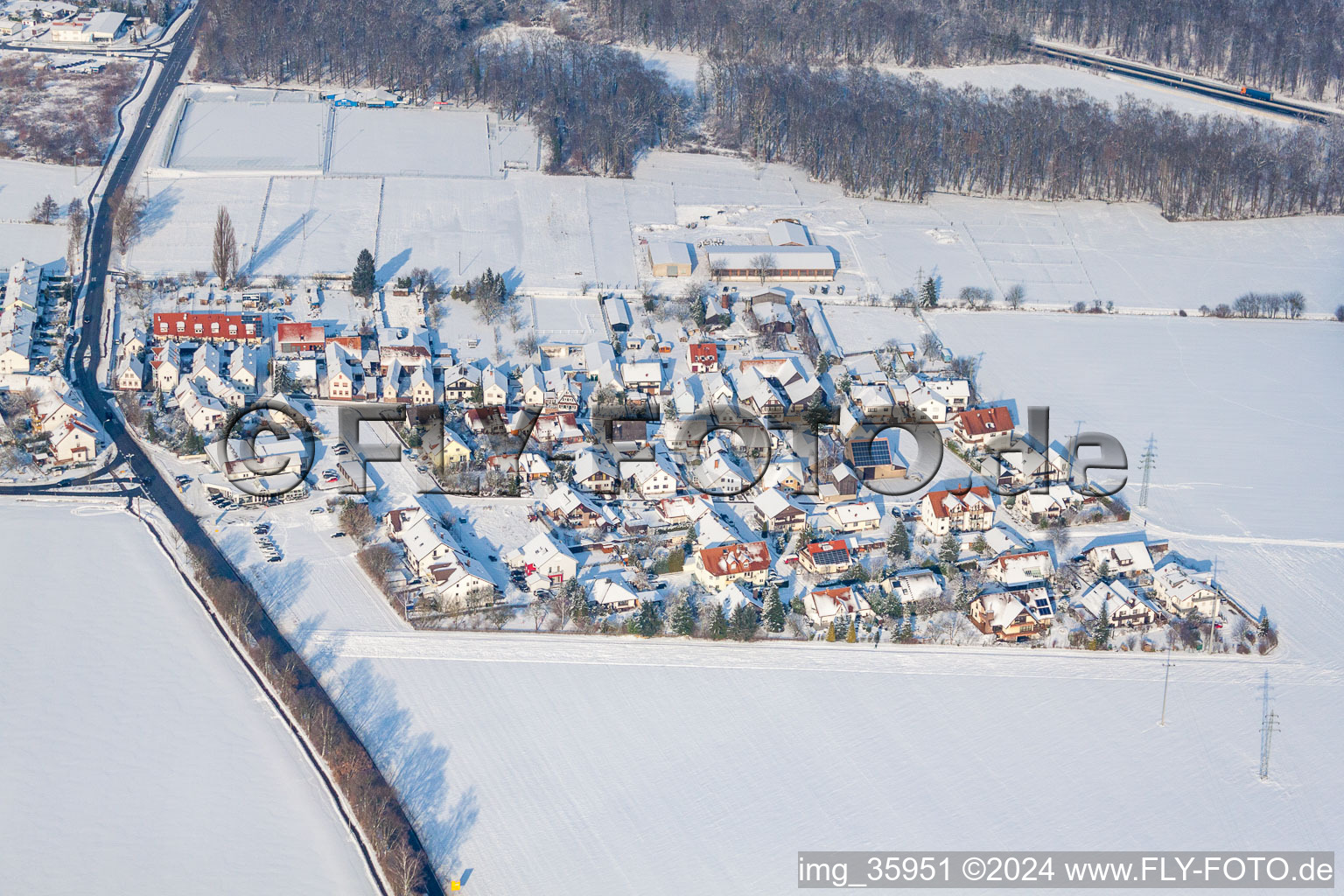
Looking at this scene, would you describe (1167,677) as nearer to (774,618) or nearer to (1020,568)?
(1020,568)

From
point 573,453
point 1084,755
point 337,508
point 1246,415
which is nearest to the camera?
point 1084,755

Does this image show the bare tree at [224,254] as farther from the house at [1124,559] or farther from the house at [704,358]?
the house at [1124,559]

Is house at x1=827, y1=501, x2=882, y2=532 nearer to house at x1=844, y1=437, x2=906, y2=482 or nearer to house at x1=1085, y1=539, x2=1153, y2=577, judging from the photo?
house at x1=844, y1=437, x2=906, y2=482

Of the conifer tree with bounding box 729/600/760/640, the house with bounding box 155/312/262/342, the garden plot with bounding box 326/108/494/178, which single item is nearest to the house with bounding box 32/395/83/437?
the house with bounding box 155/312/262/342

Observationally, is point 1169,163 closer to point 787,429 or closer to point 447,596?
point 787,429

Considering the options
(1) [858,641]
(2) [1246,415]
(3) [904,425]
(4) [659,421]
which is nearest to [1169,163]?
(2) [1246,415]

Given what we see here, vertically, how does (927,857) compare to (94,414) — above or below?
below
